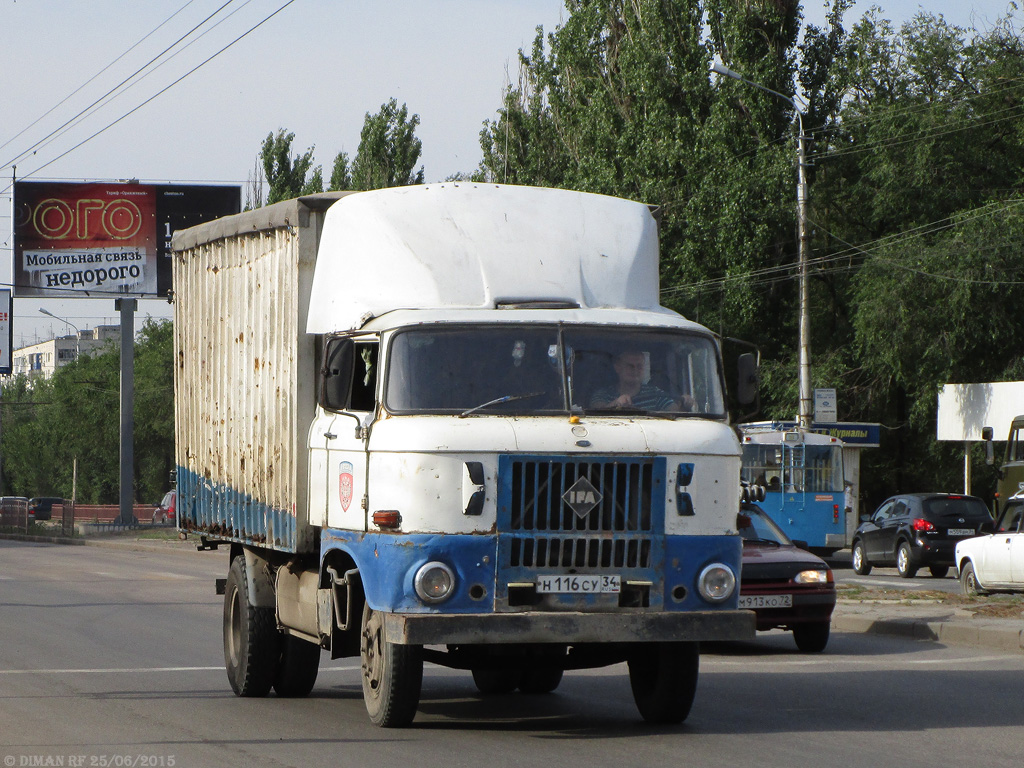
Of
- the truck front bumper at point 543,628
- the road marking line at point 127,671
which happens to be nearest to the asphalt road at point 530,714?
the road marking line at point 127,671

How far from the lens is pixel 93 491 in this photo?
107 m

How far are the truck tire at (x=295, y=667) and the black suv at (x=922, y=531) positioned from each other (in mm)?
16828

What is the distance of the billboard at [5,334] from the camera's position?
5406 cm

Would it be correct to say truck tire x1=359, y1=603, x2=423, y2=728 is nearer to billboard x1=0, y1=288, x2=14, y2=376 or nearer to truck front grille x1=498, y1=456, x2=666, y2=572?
truck front grille x1=498, y1=456, x2=666, y2=572

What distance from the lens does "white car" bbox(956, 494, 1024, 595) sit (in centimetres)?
1803

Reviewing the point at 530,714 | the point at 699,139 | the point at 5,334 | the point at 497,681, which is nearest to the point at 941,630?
the point at 497,681

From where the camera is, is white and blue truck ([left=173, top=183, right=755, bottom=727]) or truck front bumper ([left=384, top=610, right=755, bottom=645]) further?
white and blue truck ([left=173, top=183, right=755, bottom=727])

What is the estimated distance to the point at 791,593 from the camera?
13.0 m

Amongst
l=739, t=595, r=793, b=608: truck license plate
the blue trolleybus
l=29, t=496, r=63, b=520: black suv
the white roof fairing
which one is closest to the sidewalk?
l=739, t=595, r=793, b=608: truck license plate

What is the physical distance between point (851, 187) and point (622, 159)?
22.9ft

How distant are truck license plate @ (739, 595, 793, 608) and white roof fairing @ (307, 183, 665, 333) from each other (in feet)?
14.3

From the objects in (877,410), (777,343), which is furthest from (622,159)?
(877,410)

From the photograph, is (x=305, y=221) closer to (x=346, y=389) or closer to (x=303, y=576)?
(x=346, y=389)

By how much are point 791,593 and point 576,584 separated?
18.2 feet
